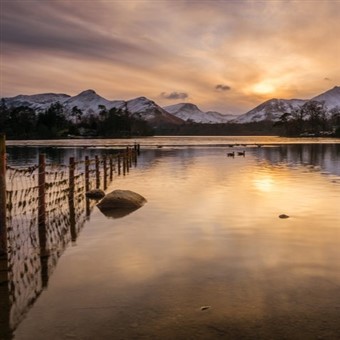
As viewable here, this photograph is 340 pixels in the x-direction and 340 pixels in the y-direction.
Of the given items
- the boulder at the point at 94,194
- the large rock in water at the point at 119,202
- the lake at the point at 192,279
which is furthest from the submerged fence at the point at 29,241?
the boulder at the point at 94,194

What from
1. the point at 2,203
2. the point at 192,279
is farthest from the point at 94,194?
the point at 192,279

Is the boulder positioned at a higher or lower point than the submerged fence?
higher

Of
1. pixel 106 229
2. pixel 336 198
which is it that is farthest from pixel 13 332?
pixel 336 198

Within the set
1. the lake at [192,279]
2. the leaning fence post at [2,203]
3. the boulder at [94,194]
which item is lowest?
the lake at [192,279]

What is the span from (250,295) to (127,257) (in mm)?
3459

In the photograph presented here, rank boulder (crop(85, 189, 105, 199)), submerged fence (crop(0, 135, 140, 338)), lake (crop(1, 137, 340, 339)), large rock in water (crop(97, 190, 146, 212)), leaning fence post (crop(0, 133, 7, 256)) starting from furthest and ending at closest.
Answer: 1. boulder (crop(85, 189, 105, 199))
2. large rock in water (crop(97, 190, 146, 212))
3. leaning fence post (crop(0, 133, 7, 256))
4. submerged fence (crop(0, 135, 140, 338))
5. lake (crop(1, 137, 340, 339))

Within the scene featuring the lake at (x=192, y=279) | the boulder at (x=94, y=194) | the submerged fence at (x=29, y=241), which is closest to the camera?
the lake at (x=192, y=279)

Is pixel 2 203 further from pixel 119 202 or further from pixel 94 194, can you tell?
pixel 94 194

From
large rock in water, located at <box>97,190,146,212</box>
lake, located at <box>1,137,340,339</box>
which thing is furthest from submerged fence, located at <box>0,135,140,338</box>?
large rock in water, located at <box>97,190,146,212</box>

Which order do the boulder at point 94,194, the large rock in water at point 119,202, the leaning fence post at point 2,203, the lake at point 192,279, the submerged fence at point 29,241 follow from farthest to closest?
the boulder at point 94,194
the large rock in water at point 119,202
the leaning fence post at point 2,203
the submerged fence at point 29,241
the lake at point 192,279

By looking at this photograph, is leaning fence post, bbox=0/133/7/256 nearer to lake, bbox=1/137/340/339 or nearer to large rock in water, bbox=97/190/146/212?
lake, bbox=1/137/340/339

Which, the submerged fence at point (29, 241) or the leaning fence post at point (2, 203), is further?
the leaning fence post at point (2, 203)

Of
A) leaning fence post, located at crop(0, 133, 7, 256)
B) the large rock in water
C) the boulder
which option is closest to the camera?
leaning fence post, located at crop(0, 133, 7, 256)

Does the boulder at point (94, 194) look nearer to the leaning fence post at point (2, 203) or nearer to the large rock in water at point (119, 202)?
the large rock in water at point (119, 202)
